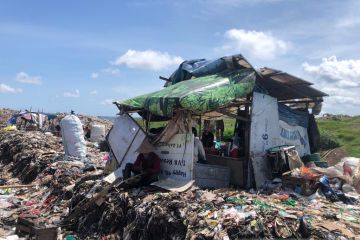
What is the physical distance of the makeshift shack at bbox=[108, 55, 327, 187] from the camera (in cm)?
940

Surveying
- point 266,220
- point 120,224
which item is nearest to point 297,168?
point 266,220

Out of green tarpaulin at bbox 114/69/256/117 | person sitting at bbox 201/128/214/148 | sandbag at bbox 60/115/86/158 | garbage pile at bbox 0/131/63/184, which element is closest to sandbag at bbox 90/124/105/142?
garbage pile at bbox 0/131/63/184

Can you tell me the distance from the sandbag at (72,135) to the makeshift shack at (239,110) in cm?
259

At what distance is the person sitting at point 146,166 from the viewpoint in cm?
963

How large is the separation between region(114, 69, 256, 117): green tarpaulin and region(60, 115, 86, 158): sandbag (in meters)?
3.95

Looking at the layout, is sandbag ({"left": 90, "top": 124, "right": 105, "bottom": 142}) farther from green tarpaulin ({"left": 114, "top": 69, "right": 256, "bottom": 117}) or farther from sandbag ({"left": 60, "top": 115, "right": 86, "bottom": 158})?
green tarpaulin ({"left": 114, "top": 69, "right": 256, "bottom": 117})

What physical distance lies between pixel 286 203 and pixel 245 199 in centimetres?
79

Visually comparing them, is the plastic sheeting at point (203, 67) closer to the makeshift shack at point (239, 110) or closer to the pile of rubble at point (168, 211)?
the makeshift shack at point (239, 110)

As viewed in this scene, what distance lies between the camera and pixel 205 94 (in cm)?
912

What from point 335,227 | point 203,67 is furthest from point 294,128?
point 335,227

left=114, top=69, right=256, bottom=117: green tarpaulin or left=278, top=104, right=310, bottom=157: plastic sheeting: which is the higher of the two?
left=114, top=69, right=256, bottom=117: green tarpaulin

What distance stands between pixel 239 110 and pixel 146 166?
9.18 feet

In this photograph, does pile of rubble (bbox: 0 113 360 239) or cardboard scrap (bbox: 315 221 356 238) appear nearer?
cardboard scrap (bbox: 315 221 356 238)

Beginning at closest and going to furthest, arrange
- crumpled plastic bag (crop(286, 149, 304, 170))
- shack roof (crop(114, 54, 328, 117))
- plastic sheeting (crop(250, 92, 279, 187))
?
shack roof (crop(114, 54, 328, 117)) < crumpled plastic bag (crop(286, 149, 304, 170)) < plastic sheeting (crop(250, 92, 279, 187))
